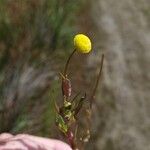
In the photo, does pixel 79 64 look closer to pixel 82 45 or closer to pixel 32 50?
pixel 32 50

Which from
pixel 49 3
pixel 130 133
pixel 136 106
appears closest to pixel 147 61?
Result: pixel 136 106

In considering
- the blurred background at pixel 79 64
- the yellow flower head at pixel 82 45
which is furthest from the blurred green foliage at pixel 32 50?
the yellow flower head at pixel 82 45

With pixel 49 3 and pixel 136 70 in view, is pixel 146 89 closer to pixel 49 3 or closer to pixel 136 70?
pixel 136 70

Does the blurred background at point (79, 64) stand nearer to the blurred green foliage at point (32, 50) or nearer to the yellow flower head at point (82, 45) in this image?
the blurred green foliage at point (32, 50)

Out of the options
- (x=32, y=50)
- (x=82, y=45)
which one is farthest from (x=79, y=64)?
(x=82, y=45)

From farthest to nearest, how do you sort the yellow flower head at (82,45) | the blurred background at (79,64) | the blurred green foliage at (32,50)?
1. the blurred background at (79,64)
2. the blurred green foliage at (32,50)
3. the yellow flower head at (82,45)

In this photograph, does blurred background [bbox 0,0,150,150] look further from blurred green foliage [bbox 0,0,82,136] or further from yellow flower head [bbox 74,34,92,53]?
yellow flower head [bbox 74,34,92,53]

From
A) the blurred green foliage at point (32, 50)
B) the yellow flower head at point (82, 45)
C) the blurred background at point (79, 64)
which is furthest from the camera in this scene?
the blurred background at point (79, 64)

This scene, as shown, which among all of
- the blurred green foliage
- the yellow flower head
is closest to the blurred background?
the blurred green foliage
